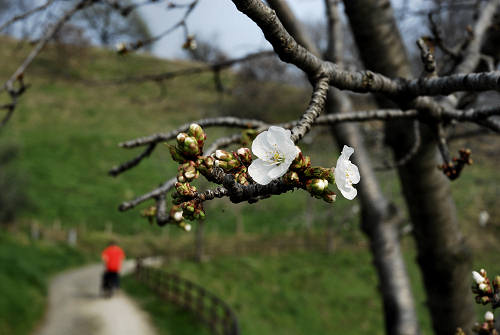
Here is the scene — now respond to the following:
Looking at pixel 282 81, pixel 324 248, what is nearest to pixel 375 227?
pixel 282 81

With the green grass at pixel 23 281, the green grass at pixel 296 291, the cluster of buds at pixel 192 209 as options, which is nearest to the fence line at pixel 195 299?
the green grass at pixel 296 291

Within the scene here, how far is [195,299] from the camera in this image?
1105cm

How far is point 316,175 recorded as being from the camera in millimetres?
1007

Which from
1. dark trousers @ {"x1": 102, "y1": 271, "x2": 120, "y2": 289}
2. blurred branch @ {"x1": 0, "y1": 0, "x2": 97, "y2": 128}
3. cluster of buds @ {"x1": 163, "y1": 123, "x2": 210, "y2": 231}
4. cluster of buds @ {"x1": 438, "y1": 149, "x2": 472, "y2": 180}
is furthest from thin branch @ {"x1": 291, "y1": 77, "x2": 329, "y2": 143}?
dark trousers @ {"x1": 102, "y1": 271, "x2": 120, "y2": 289}

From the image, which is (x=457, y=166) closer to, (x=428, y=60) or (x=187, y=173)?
(x=428, y=60)

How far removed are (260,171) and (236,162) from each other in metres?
0.13

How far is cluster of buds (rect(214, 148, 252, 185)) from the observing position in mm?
1008

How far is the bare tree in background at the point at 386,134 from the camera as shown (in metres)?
1.01

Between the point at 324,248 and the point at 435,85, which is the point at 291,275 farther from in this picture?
the point at 435,85

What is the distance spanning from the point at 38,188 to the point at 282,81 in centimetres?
1564

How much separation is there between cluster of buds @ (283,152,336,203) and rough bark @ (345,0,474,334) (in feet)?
6.57

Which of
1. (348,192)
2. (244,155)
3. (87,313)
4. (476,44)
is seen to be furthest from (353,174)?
(87,313)

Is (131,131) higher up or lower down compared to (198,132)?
higher up

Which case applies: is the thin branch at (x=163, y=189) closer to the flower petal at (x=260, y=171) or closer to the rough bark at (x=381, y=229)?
the flower petal at (x=260, y=171)
